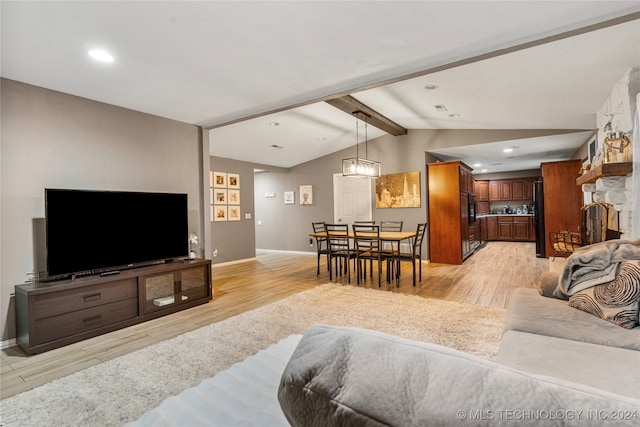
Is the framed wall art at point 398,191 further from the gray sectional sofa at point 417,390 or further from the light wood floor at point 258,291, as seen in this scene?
the gray sectional sofa at point 417,390

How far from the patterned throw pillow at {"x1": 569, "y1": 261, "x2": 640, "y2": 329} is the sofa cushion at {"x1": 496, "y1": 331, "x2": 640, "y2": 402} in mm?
337

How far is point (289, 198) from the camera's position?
347 inches

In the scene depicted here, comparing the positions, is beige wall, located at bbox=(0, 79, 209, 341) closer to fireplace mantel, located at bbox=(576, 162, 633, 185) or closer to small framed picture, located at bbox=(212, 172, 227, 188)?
small framed picture, located at bbox=(212, 172, 227, 188)

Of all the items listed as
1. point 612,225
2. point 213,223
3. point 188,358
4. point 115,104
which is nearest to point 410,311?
point 188,358

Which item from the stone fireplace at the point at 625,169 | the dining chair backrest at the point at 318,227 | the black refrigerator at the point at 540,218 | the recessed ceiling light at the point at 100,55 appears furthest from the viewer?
the black refrigerator at the point at 540,218

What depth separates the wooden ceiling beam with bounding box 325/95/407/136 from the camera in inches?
189

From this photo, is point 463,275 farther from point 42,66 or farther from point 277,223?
point 42,66

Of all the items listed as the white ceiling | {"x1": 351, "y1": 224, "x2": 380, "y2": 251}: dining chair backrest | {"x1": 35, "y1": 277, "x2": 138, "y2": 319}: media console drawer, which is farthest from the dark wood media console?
{"x1": 351, "y1": 224, "x2": 380, "y2": 251}: dining chair backrest

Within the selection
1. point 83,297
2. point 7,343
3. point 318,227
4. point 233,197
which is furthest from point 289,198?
point 7,343

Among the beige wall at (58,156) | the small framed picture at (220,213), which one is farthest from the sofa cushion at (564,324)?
the small framed picture at (220,213)

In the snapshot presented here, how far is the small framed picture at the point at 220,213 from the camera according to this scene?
6.96 metres

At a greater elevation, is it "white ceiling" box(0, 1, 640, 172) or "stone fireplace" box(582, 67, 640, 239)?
"white ceiling" box(0, 1, 640, 172)

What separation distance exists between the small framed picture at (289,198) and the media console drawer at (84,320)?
5.69 m

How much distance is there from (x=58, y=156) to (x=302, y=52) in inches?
107
